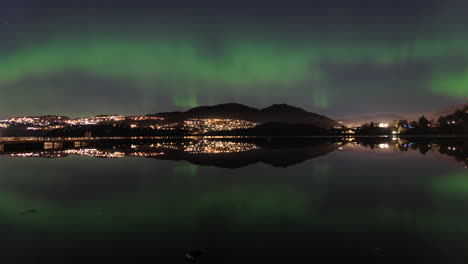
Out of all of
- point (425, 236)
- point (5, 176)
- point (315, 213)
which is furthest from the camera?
point (5, 176)

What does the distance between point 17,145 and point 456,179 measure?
215 ft

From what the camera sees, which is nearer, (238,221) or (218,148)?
(238,221)

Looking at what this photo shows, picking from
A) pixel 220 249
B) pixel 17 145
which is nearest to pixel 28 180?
pixel 220 249

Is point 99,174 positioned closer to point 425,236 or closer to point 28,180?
point 28,180

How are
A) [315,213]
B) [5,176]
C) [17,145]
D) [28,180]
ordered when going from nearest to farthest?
1. [315,213]
2. [28,180]
3. [5,176]
4. [17,145]

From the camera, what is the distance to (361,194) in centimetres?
1653

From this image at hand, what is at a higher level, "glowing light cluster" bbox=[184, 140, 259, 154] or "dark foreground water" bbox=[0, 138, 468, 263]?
"glowing light cluster" bbox=[184, 140, 259, 154]

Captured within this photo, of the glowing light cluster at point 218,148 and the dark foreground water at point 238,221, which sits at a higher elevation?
the glowing light cluster at point 218,148

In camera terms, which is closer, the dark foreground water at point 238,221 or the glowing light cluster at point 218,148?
the dark foreground water at point 238,221

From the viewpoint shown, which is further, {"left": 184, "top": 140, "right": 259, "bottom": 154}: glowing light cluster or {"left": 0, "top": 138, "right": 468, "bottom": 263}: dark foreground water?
{"left": 184, "top": 140, "right": 259, "bottom": 154}: glowing light cluster

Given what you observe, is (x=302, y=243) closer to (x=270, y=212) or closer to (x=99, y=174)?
(x=270, y=212)

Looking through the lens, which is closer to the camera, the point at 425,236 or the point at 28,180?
the point at 425,236

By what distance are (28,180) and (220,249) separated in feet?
61.5

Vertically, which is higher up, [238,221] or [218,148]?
[218,148]
